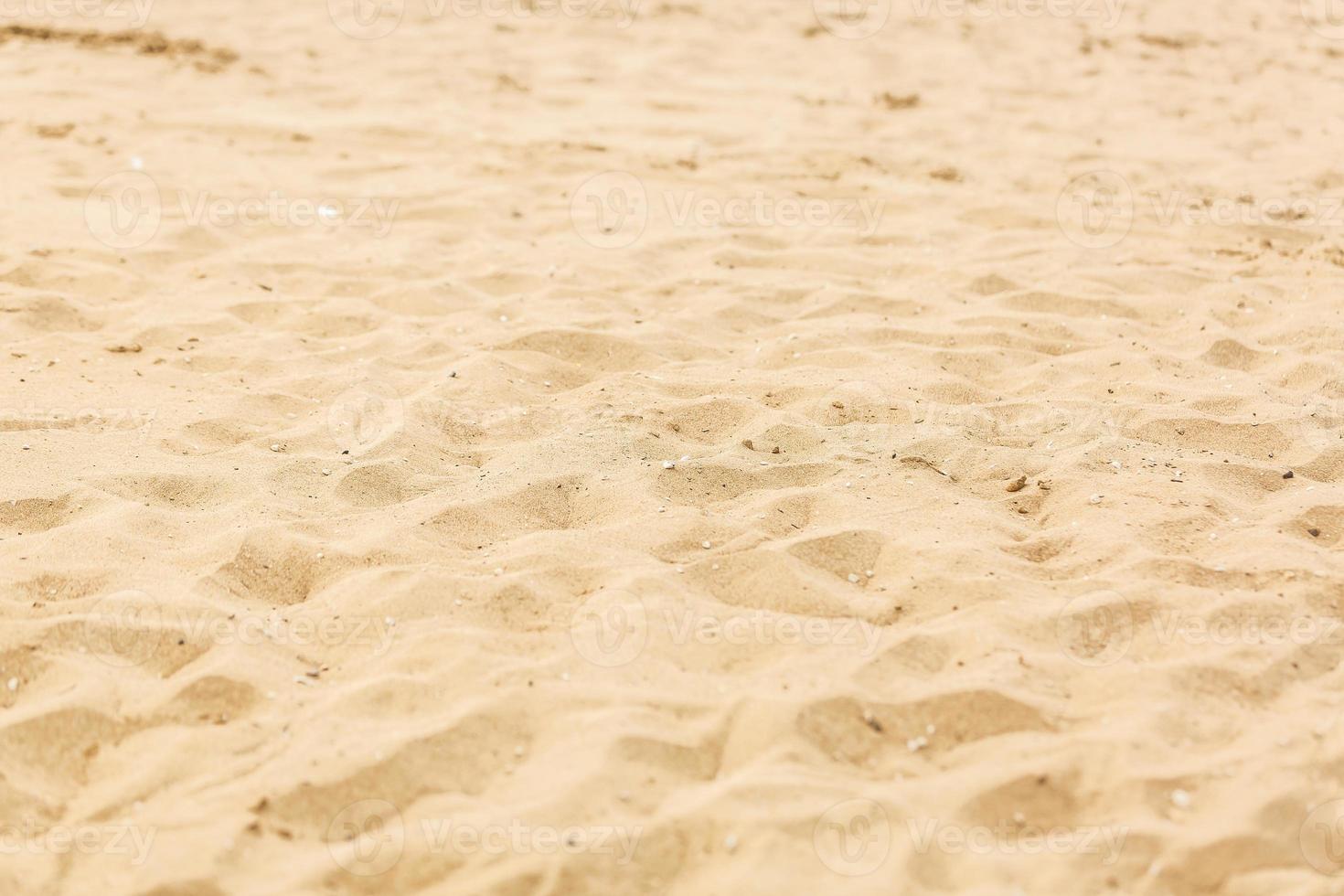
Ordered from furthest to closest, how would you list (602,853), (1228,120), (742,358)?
(1228,120) → (742,358) → (602,853)

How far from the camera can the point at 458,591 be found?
275cm

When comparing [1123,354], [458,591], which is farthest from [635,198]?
[458,591]

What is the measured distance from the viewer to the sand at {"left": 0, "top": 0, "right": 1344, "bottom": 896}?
7.14 feet

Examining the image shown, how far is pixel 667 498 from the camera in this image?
3146 mm

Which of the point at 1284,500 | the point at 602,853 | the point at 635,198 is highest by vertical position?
the point at 635,198

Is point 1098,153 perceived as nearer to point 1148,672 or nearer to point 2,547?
point 1148,672

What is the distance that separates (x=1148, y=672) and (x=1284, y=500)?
97cm

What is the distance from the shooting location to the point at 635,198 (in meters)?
5.39

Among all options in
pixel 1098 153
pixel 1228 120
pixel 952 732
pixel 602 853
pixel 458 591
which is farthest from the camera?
pixel 1228 120

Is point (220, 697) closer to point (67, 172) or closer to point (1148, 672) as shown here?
point (1148, 672)

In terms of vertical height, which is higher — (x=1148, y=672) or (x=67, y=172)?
(x=67, y=172)

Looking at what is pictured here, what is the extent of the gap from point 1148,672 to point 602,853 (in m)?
1.20

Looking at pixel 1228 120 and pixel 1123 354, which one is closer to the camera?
pixel 1123 354

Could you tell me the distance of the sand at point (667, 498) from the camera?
2.18 meters
